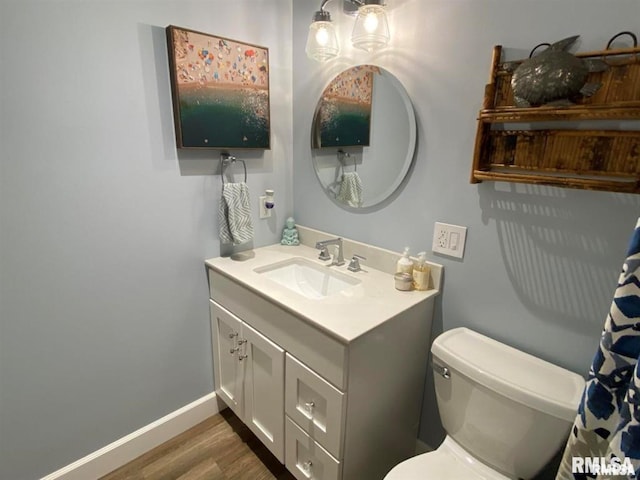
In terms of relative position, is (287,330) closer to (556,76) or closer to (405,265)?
(405,265)

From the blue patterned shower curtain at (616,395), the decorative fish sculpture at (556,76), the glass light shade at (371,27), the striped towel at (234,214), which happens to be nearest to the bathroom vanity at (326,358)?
the striped towel at (234,214)

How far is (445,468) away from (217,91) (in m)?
1.68

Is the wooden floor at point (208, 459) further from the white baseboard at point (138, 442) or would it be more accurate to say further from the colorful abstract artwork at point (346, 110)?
the colorful abstract artwork at point (346, 110)

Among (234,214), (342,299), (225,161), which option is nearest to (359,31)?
(225,161)

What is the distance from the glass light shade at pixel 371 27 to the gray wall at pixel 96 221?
0.56m

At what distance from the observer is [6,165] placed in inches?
42.2

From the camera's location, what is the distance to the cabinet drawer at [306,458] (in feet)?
3.80

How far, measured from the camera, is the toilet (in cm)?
93

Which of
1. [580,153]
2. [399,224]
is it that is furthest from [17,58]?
[580,153]

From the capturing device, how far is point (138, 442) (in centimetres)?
155

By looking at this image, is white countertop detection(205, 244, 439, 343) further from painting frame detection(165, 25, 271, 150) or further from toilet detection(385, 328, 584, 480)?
painting frame detection(165, 25, 271, 150)

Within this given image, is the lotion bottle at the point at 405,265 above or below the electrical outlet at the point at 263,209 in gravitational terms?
below

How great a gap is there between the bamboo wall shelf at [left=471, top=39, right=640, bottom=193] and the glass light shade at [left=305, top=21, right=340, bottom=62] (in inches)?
27.1

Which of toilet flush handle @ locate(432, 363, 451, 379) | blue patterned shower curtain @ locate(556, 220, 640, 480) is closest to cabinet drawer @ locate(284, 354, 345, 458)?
toilet flush handle @ locate(432, 363, 451, 379)
